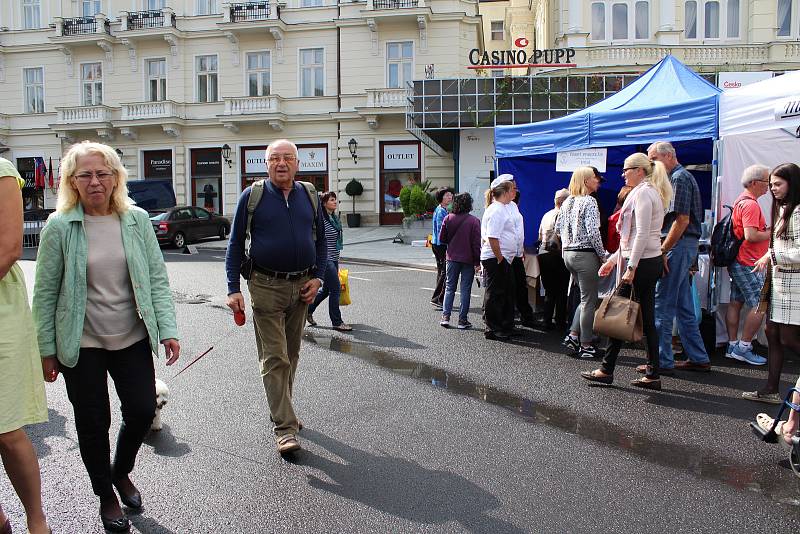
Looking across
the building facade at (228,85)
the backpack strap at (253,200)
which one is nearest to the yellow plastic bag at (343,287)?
the backpack strap at (253,200)

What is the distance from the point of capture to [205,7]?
102 ft

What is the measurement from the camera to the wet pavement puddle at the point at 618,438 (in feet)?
12.2

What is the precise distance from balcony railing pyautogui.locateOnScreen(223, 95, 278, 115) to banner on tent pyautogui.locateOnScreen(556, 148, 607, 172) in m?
23.4

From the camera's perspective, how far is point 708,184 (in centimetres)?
1021

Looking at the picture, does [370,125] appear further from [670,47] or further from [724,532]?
[724,532]

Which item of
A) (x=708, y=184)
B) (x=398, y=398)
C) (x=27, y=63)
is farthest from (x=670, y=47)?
(x=27, y=63)

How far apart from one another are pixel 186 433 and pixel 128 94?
31.3m

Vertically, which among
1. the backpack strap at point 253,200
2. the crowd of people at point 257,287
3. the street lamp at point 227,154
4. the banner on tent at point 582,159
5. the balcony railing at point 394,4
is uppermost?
the balcony railing at point 394,4

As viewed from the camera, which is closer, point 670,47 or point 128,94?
point 670,47

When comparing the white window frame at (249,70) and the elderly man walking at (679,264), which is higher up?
the white window frame at (249,70)

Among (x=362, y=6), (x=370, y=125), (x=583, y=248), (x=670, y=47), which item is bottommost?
(x=583, y=248)

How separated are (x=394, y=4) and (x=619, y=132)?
76.4 ft

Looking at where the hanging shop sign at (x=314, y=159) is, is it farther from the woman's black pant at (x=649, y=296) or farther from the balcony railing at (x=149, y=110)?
the woman's black pant at (x=649, y=296)

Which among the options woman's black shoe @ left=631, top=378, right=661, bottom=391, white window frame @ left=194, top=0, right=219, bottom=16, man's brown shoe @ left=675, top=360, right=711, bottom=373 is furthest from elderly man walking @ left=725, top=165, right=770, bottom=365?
white window frame @ left=194, top=0, right=219, bottom=16
